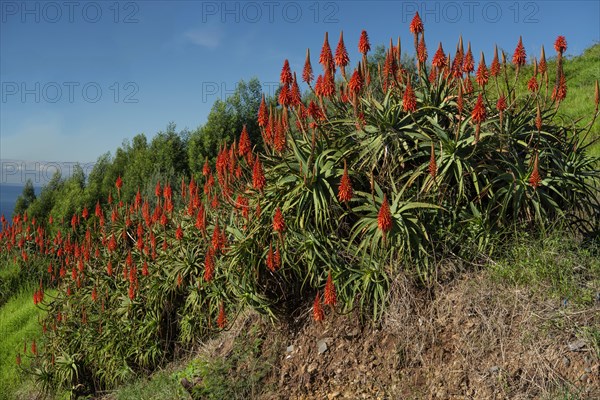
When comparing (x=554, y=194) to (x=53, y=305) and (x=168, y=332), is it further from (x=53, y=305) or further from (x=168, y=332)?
(x=53, y=305)

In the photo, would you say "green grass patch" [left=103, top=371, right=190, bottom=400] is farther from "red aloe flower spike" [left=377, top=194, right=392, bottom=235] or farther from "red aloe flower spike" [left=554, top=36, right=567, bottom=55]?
"red aloe flower spike" [left=554, top=36, right=567, bottom=55]

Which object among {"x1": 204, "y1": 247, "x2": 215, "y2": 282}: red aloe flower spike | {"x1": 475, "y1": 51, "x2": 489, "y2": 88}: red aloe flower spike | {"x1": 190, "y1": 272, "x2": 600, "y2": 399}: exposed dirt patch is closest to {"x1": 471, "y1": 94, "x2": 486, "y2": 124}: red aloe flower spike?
{"x1": 475, "y1": 51, "x2": 489, "y2": 88}: red aloe flower spike

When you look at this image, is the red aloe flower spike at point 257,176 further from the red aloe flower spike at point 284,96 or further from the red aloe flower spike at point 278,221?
the red aloe flower spike at point 284,96

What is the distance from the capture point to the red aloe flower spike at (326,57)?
17.0ft

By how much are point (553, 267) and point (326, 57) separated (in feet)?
9.19

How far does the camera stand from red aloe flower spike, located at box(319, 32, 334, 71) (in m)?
5.19

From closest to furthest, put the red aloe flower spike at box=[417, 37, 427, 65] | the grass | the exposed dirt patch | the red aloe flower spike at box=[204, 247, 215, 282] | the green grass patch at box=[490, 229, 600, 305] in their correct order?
1. the exposed dirt patch
2. the green grass patch at box=[490, 229, 600, 305]
3. the red aloe flower spike at box=[204, 247, 215, 282]
4. the red aloe flower spike at box=[417, 37, 427, 65]
5. the grass

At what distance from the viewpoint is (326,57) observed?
521cm

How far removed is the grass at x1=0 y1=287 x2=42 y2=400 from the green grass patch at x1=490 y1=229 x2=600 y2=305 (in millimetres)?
6915

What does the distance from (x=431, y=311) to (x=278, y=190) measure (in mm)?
1804

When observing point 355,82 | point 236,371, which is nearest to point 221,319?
point 236,371

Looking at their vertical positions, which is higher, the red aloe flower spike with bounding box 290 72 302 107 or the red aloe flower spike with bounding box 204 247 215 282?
the red aloe flower spike with bounding box 290 72 302 107

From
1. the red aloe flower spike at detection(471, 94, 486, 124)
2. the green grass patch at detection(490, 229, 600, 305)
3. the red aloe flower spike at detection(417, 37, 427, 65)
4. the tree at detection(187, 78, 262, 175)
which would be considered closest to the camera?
the green grass patch at detection(490, 229, 600, 305)

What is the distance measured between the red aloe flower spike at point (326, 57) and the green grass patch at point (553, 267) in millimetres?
2382
